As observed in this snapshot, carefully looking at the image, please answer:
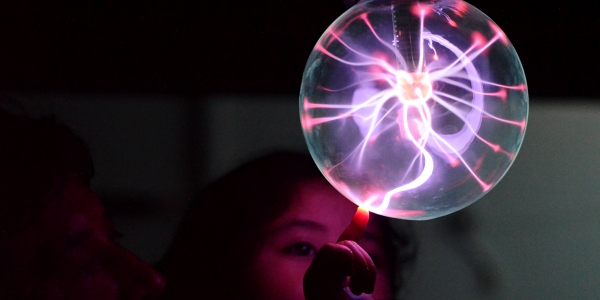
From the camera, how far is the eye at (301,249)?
121cm

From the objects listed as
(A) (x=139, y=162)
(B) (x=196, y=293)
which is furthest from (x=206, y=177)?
(B) (x=196, y=293)

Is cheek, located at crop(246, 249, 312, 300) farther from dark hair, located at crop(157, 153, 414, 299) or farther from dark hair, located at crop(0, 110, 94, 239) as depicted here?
dark hair, located at crop(0, 110, 94, 239)

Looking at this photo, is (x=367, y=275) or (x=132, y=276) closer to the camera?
(x=367, y=275)

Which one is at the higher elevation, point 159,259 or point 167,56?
point 167,56

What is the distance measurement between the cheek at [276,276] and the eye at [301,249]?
12 millimetres

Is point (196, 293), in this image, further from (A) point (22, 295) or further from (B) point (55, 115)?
(B) point (55, 115)

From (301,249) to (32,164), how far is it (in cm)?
63

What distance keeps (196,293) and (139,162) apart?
13.2 inches

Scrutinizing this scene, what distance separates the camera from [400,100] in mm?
743

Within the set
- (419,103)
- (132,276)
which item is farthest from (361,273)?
Answer: (132,276)

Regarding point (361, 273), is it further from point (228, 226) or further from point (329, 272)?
point (228, 226)

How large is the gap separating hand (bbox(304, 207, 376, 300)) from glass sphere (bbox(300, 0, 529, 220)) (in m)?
0.15

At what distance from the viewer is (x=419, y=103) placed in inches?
29.0

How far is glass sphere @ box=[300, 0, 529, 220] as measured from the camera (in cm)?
73
